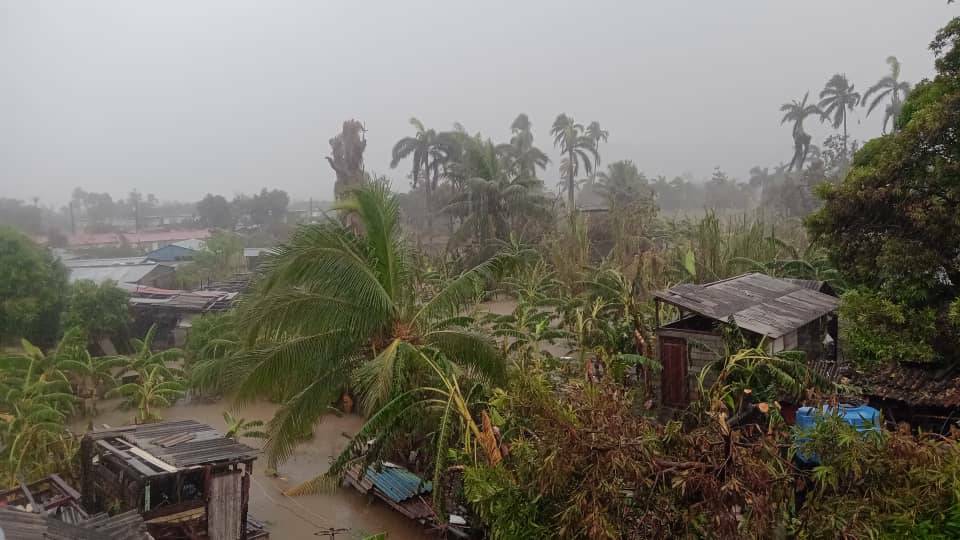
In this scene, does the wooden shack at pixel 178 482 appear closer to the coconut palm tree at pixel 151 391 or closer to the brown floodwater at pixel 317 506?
the brown floodwater at pixel 317 506

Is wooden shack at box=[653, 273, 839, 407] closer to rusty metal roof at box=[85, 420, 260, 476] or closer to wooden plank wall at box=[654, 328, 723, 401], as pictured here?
wooden plank wall at box=[654, 328, 723, 401]

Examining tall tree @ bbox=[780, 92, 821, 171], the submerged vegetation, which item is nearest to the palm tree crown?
tall tree @ bbox=[780, 92, 821, 171]

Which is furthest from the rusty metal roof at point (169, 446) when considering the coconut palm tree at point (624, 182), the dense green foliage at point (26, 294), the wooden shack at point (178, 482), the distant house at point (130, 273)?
the coconut palm tree at point (624, 182)

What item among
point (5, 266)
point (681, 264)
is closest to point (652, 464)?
point (681, 264)

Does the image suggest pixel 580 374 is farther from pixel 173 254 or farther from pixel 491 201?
pixel 173 254

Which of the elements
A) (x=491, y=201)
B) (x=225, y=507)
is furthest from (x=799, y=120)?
(x=225, y=507)

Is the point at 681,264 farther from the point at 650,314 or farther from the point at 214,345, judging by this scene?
the point at 214,345

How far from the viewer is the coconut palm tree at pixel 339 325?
8.66 metres

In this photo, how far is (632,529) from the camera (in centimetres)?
477

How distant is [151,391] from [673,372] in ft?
37.5

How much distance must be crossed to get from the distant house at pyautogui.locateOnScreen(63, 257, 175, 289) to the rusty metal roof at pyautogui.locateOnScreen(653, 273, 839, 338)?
2465cm

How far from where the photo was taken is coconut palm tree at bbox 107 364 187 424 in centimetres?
1442

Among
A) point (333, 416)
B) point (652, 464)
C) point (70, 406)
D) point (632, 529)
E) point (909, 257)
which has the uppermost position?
point (909, 257)

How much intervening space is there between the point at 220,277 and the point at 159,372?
17.7 meters
